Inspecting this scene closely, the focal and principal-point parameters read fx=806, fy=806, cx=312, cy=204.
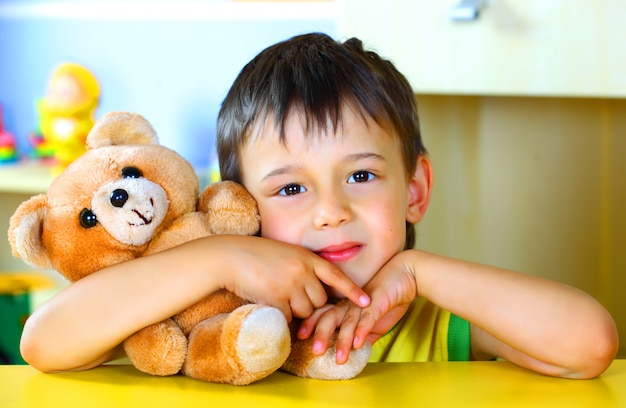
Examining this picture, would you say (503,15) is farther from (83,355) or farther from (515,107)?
(83,355)

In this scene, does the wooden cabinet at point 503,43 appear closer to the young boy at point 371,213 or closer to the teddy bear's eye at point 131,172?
the young boy at point 371,213

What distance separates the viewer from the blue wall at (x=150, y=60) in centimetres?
217

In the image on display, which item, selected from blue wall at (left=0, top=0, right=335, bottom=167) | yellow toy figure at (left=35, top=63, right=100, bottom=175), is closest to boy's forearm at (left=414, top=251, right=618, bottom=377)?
yellow toy figure at (left=35, top=63, right=100, bottom=175)

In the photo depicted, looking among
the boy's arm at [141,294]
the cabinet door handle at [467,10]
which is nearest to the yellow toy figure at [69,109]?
the cabinet door handle at [467,10]

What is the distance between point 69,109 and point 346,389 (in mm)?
1453

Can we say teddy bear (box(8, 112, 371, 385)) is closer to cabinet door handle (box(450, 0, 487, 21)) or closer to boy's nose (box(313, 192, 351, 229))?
boy's nose (box(313, 192, 351, 229))

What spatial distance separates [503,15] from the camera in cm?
110

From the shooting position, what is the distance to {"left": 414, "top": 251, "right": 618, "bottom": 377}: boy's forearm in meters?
0.71

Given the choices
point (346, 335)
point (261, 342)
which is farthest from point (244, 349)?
point (346, 335)

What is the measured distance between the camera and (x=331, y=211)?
0.84 m

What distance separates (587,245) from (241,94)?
843mm

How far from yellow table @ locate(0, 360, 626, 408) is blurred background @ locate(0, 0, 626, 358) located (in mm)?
546

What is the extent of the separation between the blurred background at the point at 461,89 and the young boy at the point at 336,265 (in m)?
0.20

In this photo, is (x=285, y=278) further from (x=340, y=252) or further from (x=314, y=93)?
(x=314, y=93)
